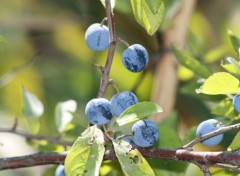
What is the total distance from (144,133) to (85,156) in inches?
4.5

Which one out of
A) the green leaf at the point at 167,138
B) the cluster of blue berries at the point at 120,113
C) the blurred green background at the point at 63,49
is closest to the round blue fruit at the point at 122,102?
the cluster of blue berries at the point at 120,113

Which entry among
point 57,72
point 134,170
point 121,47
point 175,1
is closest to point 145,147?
point 134,170

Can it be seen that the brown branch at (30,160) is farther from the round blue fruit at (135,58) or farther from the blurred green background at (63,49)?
the blurred green background at (63,49)

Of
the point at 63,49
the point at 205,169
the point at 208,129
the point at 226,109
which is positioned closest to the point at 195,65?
the point at 226,109

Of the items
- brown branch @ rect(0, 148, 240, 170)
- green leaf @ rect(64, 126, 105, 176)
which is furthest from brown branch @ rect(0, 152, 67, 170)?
green leaf @ rect(64, 126, 105, 176)

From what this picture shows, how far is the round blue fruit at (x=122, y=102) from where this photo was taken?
3.11 feet

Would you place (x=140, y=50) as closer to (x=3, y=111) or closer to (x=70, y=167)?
(x=70, y=167)

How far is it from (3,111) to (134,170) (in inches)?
55.3

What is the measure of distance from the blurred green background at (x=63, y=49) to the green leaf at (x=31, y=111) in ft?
2.12

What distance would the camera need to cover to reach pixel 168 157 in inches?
35.5

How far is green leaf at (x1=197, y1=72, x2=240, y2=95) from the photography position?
0.88 m

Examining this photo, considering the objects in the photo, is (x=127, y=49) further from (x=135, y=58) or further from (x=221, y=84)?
(x=221, y=84)

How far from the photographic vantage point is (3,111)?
2.19 m

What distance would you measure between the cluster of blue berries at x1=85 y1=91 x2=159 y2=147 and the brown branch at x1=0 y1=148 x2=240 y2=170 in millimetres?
19
